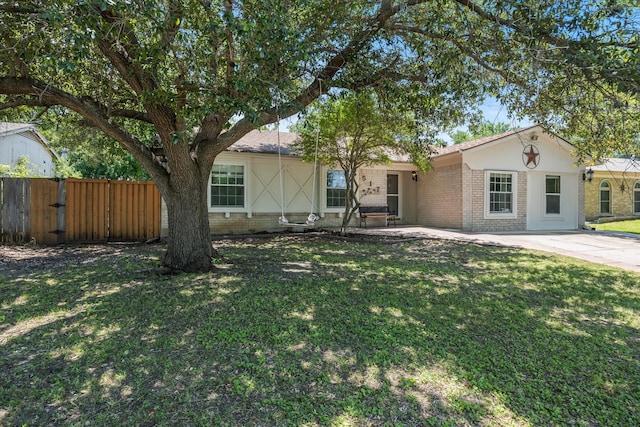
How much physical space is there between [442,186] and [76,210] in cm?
1270

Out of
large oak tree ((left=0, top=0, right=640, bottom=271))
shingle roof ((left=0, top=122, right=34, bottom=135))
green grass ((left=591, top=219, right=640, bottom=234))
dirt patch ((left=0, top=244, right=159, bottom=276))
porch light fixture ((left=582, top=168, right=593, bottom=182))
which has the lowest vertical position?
dirt patch ((left=0, top=244, right=159, bottom=276))

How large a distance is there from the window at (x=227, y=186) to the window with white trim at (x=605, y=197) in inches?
738

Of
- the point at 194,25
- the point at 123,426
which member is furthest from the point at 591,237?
the point at 123,426

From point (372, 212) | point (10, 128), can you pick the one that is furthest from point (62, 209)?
point (10, 128)

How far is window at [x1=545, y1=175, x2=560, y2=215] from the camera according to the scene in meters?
15.0

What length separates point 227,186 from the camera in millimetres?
12648

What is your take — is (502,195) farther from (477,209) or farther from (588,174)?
(588,174)

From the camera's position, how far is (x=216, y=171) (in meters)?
12.4

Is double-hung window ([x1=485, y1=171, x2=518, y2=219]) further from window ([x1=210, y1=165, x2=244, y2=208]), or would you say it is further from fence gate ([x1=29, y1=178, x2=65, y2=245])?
fence gate ([x1=29, y1=178, x2=65, y2=245])

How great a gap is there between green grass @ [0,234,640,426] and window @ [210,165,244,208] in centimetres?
655

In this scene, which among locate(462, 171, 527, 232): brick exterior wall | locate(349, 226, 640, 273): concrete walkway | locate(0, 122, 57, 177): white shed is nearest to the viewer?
locate(349, 226, 640, 273): concrete walkway

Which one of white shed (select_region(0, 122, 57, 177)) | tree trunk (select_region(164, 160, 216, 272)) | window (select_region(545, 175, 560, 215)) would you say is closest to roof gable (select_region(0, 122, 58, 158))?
white shed (select_region(0, 122, 57, 177))

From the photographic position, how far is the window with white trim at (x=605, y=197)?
19312 mm

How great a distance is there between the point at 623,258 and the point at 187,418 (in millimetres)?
9966
